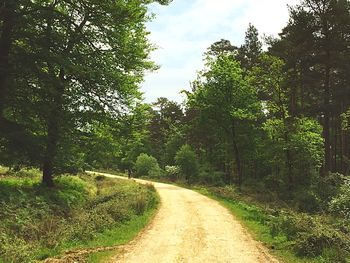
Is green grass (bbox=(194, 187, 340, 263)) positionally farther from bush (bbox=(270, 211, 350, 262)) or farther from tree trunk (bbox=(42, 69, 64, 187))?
tree trunk (bbox=(42, 69, 64, 187))

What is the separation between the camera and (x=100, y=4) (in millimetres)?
15398

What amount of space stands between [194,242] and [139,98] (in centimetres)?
1313

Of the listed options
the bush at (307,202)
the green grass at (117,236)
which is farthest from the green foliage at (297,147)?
the green grass at (117,236)

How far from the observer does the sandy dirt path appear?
11.5 metres

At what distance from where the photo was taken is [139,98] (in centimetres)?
2498

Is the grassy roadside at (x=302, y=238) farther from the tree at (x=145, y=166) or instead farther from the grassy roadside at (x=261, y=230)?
the tree at (x=145, y=166)

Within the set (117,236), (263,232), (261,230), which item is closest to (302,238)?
(263,232)

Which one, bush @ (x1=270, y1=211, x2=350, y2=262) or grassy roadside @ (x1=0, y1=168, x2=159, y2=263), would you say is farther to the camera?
grassy roadside @ (x1=0, y1=168, x2=159, y2=263)

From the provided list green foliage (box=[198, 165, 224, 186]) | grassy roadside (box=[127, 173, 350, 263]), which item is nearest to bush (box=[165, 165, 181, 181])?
green foliage (box=[198, 165, 224, 186])

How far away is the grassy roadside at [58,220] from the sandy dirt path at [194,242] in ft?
2.32

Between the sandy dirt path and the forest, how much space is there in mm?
1854

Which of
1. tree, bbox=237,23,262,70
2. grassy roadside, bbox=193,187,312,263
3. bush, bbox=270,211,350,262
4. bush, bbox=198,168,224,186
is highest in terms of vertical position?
tree, bbox=237,23,262,70

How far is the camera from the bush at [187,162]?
50.4 meters

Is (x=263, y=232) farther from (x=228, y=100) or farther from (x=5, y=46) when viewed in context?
(x=228, y=100)
